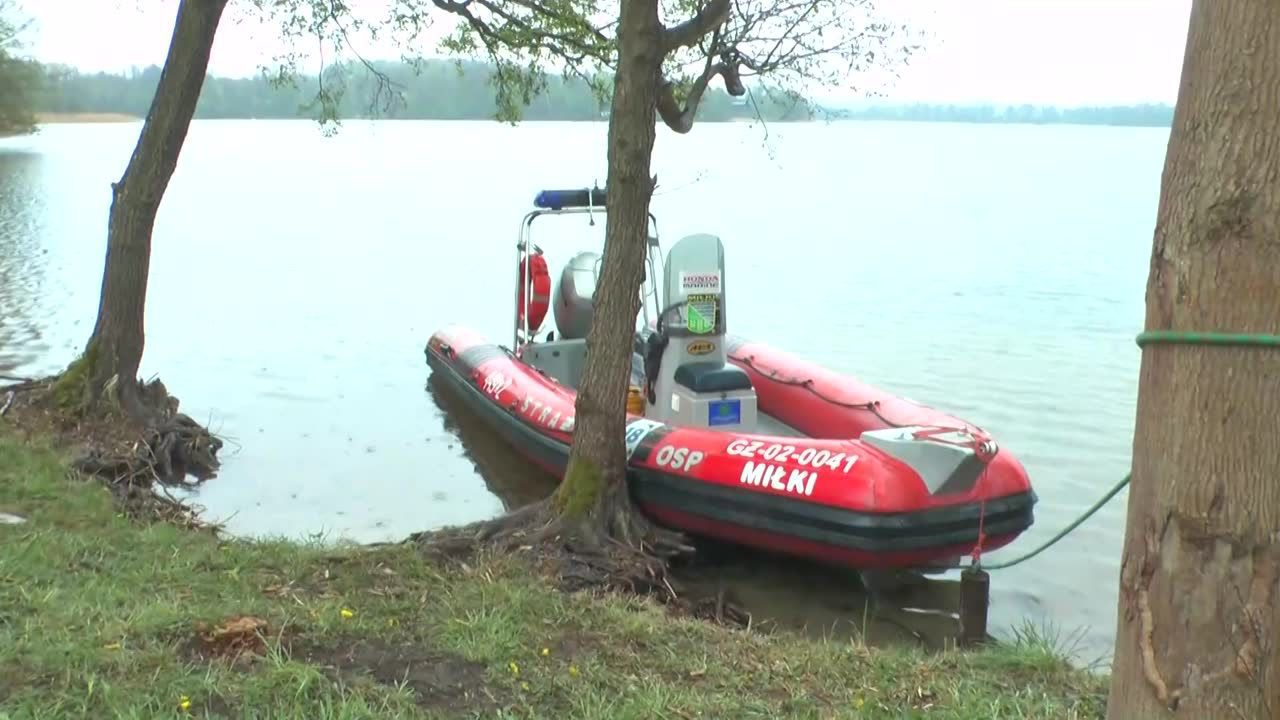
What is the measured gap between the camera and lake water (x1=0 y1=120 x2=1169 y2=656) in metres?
7.76

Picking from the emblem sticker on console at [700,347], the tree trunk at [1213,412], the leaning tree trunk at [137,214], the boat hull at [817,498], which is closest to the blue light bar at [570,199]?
the emblem sticker on console at [700,347]

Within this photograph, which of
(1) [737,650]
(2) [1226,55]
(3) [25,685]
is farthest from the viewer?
(1) [737,650]

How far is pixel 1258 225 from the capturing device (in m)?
1.79

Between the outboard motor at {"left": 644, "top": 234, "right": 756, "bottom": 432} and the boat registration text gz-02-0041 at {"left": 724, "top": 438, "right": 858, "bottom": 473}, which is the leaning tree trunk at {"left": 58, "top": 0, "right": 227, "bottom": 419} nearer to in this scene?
the outboard motor at {"left": 644, "top": 234, "right": 756, "bottom": 432}

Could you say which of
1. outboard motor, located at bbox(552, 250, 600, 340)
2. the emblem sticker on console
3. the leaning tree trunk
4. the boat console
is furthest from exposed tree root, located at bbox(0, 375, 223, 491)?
the emblem sticker on console

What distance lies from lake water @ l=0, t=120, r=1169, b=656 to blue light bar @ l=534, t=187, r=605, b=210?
1646 mm

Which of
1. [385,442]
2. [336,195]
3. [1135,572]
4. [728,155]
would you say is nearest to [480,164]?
[728,155]

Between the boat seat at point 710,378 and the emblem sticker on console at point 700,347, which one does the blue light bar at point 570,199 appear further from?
the boat seat at point 710,378

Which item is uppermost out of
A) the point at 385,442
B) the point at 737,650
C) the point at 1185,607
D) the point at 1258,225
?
the point at 1258,225

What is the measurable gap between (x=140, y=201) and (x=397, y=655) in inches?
192

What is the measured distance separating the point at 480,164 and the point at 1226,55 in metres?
48.8

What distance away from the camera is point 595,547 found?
534 cm

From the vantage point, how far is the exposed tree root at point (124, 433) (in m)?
6.66

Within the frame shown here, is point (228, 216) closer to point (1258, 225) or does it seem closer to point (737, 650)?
point (737, 650)
